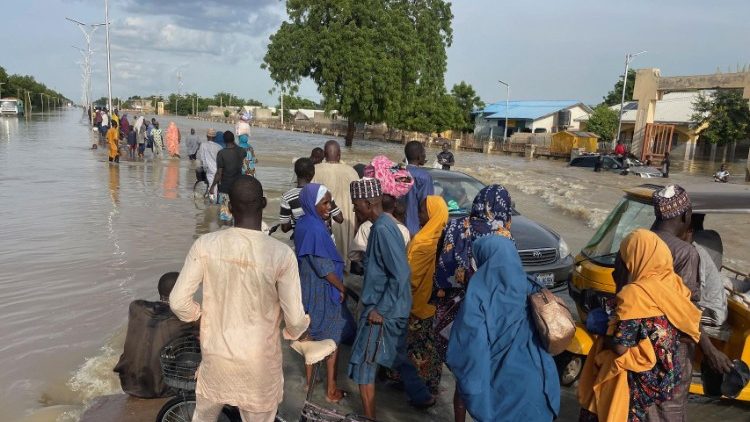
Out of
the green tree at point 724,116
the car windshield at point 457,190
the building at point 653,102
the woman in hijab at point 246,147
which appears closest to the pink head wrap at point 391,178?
the car windshield at point 457,190

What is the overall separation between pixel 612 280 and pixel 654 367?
1.65m

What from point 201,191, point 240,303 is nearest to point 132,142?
point 201,191

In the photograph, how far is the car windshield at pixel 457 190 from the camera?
7.98m

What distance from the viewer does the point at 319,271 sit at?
151 inches

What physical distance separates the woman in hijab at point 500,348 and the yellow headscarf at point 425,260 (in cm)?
122

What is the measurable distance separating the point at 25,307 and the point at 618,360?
617 cm

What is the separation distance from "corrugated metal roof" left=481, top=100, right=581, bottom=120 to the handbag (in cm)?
5666

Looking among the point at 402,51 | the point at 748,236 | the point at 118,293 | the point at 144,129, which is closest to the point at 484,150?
the point at 402,51

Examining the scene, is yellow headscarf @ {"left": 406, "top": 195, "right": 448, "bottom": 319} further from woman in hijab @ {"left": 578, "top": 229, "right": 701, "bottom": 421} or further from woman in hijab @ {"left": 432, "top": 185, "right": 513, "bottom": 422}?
woman in hijab @ {"left": 578, "top": 229, "right": 701, "bottom": 421}

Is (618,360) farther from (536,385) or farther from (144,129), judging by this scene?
(144,129)

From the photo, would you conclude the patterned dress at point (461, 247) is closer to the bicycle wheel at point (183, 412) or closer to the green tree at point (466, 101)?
the bicycle wheel at point (183, 412)

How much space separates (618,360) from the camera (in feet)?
9.76

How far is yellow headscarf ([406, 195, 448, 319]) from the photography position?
13.4 ft

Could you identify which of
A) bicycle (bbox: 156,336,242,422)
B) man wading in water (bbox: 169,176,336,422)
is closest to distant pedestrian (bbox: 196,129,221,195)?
bicycle (bbox: 156,336,242,422)
